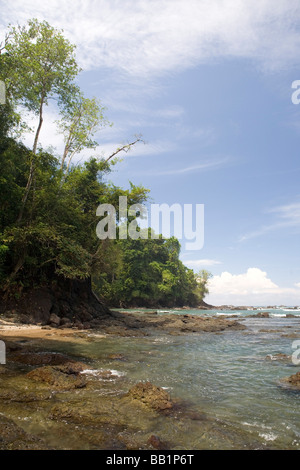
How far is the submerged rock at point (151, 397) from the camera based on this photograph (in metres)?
5.25

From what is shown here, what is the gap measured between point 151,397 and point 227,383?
308 centimetres

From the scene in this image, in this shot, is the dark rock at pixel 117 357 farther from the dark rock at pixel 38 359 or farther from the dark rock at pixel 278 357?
the dark rock at pixel 278 357

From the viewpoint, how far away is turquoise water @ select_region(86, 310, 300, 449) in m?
4.65

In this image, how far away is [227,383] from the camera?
7.51 metres

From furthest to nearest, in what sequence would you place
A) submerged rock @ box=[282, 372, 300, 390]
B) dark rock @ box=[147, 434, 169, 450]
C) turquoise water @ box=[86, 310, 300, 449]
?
submerged rock @ box=[282, 372, 300, 390]
turquoise water @ box=[86, 310, 300, 449]
dark rock @ box=[147, 434, 169, 450]

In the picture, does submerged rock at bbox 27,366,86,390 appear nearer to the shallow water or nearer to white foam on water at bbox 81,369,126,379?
the shallow water

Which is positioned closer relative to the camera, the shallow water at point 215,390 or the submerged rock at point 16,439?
the submerged rock at point 16,439

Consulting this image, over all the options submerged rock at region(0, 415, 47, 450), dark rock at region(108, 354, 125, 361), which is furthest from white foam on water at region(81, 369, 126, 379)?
submerged rock at region(0, 415, 47, 450)

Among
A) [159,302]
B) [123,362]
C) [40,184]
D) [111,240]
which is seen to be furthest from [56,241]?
[159,302]

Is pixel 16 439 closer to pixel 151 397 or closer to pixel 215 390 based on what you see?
pixel 151 397

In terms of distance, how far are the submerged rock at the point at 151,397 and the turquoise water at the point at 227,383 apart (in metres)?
0.59

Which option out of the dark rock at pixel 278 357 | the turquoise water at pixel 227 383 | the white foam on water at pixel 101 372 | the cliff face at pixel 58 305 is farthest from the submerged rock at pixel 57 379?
the cliff face at pixel 58 305

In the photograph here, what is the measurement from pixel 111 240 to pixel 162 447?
21109 millimetres

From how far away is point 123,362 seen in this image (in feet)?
30.0
